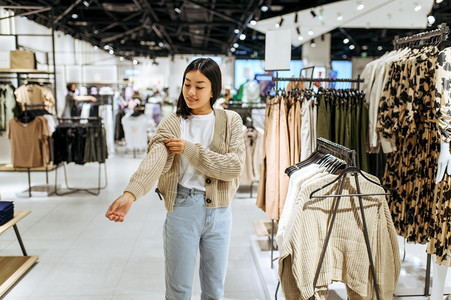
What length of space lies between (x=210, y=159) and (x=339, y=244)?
33.6 inches

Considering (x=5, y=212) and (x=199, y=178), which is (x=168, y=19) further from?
(x=199, y=178)

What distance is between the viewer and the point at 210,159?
1.86 meters

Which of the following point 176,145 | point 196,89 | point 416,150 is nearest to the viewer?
point 176,145

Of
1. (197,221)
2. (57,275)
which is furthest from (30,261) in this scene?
(197,221)

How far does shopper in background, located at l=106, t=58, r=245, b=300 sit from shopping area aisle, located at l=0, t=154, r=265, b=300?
1.30m

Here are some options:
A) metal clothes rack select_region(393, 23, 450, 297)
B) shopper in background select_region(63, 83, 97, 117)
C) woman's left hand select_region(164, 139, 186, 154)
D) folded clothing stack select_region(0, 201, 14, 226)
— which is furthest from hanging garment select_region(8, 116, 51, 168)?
metal clothes rack select_region(393, 23, 450, 297)

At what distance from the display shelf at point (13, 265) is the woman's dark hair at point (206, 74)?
207 centimetres

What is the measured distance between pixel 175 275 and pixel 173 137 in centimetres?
73

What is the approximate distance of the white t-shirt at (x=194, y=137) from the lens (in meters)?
2.02

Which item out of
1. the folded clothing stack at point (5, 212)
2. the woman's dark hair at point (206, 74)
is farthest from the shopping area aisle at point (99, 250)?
the woman's dark hair at point (206, 74)

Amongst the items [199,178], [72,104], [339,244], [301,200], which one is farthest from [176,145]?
[72,104]

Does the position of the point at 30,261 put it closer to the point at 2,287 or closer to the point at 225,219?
the point at 2,287

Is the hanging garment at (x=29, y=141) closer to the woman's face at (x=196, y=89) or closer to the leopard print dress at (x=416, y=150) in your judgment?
the woman's face at (x=196, y=89)

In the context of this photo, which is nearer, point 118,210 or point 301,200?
point 118,210
